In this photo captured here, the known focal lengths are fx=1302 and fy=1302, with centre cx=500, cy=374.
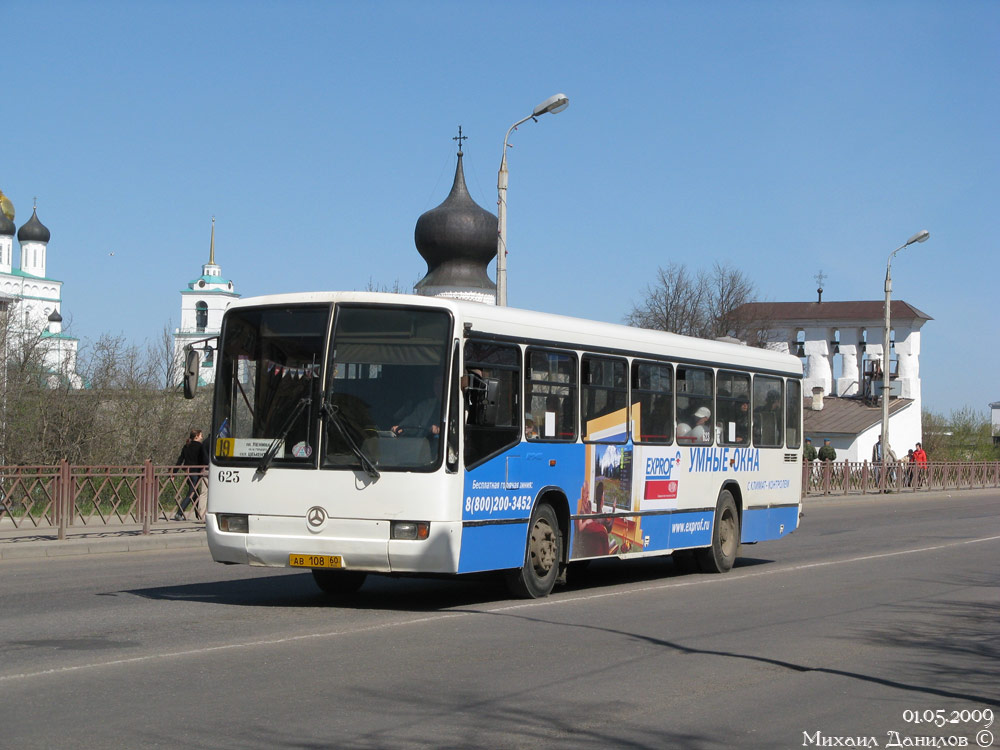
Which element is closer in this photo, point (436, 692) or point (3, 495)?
point (436, 692)

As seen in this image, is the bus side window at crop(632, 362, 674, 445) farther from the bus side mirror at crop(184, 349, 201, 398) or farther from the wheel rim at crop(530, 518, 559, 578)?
the bus side mirror at crop(184, 349, 201, 398)

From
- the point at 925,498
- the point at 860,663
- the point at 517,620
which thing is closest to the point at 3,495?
the point at 517,620

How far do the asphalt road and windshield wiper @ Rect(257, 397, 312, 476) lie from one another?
1.31 metres

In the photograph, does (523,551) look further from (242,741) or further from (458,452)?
(242,741)

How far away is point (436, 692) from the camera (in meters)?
7.86

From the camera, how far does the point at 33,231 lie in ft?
447

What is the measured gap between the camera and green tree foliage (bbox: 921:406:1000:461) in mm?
69875

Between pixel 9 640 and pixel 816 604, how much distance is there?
301 inches

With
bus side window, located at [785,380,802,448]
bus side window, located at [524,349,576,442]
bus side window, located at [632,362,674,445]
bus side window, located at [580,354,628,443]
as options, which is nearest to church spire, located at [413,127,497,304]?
bus side window, located at [785,380,802,448]

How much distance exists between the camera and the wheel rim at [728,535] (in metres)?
17.1

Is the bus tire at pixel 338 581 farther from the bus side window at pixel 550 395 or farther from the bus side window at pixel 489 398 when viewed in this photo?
the bus side window at pixel 550 395

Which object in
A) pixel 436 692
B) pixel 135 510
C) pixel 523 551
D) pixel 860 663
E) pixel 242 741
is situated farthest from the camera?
pixel 135 510

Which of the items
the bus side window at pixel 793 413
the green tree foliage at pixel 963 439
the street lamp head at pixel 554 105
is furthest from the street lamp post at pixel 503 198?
the green tree foliage at pixel 963 439

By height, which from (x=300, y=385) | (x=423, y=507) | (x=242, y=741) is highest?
(x=300, y=385)
